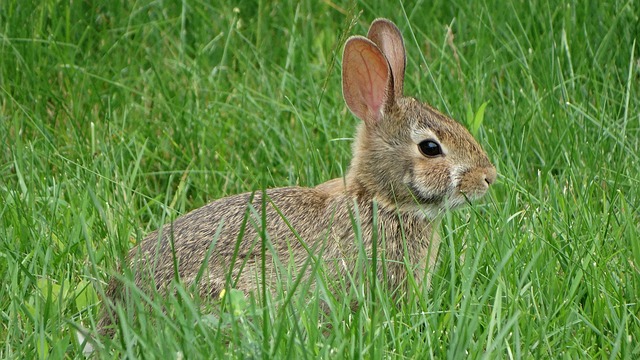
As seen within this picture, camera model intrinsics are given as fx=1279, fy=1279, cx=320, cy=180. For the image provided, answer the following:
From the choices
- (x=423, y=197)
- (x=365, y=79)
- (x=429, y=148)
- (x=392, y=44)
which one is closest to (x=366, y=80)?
(x=365, y=79)

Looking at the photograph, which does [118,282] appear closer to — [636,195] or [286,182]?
[286,182]

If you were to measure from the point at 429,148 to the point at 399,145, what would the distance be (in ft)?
0.39

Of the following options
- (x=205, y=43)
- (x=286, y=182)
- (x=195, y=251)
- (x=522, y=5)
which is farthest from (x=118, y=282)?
(x=522, y=5)

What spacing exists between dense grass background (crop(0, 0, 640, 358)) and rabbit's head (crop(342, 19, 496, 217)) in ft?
0.42

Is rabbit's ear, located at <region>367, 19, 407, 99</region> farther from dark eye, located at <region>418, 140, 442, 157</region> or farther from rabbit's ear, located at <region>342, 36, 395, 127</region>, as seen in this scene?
dark eye, located at <region>418, 140, 442, 157</region>

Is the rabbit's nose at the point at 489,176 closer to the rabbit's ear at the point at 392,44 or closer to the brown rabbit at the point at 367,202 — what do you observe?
the brown rabbit at the point at 367,202

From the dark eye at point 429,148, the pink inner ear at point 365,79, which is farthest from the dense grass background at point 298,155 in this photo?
the dark eye at point 429,148

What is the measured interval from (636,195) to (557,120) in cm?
68

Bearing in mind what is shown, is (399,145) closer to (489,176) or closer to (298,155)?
(489,176)

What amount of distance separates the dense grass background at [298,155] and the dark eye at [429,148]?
0.96 ft

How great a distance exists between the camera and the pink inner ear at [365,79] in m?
4.48

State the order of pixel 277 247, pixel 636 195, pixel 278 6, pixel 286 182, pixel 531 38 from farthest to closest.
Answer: pixel 278 6 < pixel 531 38 < pixel 286 182 < pixel 636 195 < pixel 277 247

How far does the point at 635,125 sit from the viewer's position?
17.6 ft

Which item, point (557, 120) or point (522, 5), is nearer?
point (557, 120)
